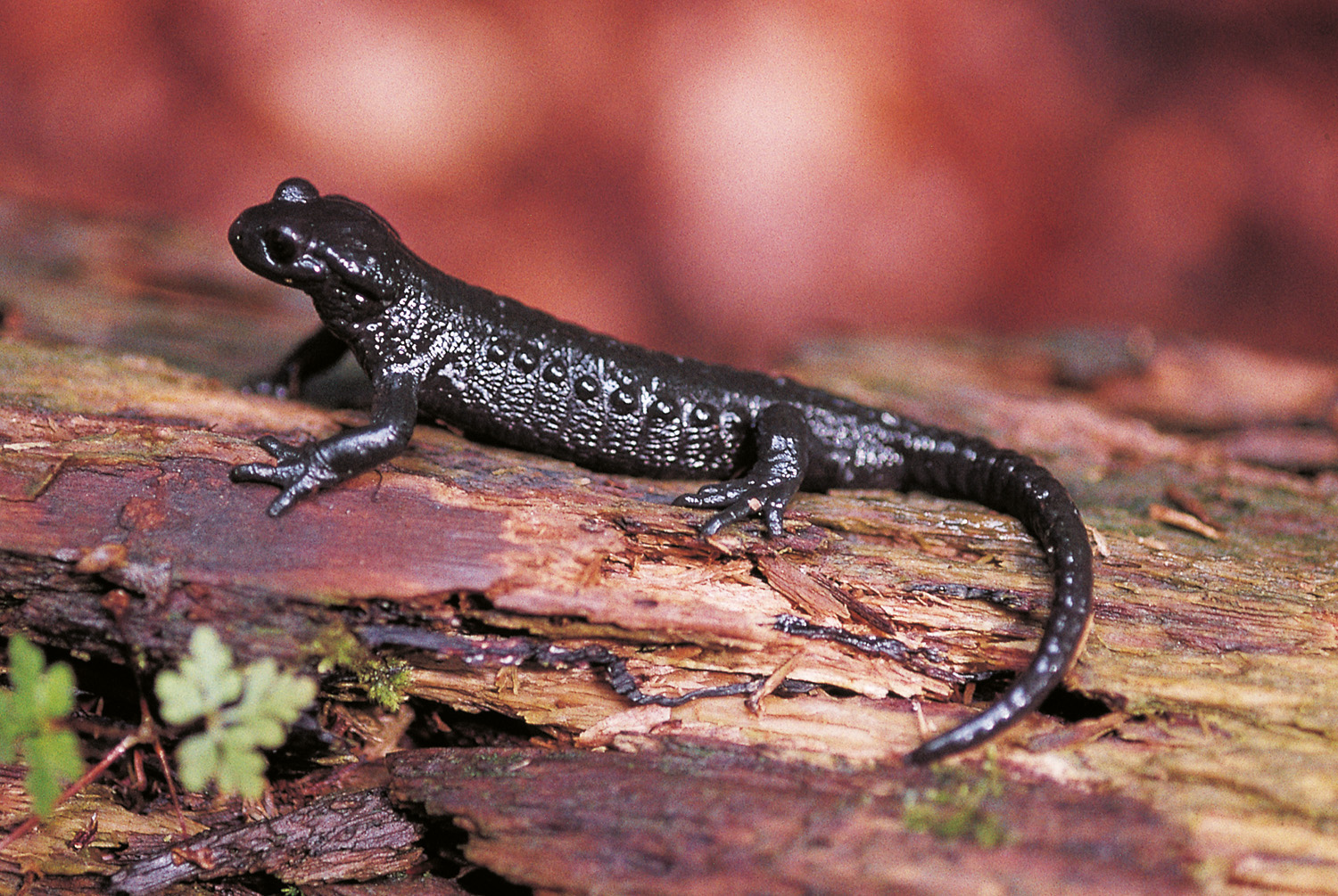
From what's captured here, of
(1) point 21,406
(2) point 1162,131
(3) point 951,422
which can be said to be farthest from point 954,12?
(1) point 21,406

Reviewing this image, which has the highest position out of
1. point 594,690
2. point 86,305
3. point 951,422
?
point 951,422

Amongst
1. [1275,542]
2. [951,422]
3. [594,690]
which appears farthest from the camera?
[951,422]

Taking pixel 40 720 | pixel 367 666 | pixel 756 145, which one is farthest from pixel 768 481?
pixel 756 145

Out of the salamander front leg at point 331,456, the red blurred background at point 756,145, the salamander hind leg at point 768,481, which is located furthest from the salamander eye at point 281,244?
the red blurred background at point 756,145

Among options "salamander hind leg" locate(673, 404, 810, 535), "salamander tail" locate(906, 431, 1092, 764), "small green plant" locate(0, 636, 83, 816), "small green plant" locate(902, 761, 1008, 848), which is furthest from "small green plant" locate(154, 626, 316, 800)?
"salamander tail" locate(906, 431, 1092, 764)

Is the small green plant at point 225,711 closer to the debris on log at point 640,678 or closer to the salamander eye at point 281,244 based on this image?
the debris on log at point 640,678

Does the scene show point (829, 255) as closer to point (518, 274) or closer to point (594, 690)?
point (518, 274)

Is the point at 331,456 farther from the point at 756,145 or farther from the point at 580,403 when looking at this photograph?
the point at 756,145
